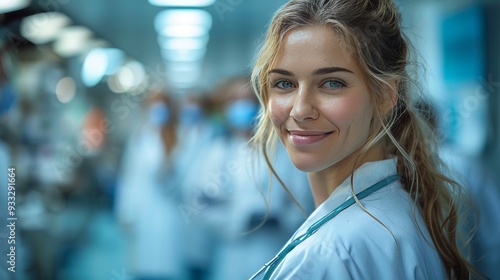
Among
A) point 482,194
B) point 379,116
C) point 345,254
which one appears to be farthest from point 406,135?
point 482,194

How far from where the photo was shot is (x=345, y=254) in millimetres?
1004

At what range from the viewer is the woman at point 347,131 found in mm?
1028

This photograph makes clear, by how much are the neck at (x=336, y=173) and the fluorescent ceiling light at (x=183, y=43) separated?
6.75 feet

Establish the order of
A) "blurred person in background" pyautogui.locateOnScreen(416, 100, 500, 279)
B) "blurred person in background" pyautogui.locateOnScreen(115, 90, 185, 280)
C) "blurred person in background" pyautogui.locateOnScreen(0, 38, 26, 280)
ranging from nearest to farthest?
1. "blurred person in background" pyautogui.locateOnScreen(0, 38, 26, 280)
2. "blurred person in background" pyautogui.locateOnScreen(416, 100, 500, 279)
3. "blurred person in background" pyautogui.locateOnScreen(115, 90, 185, 280)

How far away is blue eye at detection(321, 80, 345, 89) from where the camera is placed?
3.55ft

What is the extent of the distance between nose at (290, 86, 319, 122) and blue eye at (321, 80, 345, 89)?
0.03m

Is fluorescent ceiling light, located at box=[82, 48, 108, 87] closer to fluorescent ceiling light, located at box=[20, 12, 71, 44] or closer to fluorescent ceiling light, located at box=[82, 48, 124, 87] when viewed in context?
fluorescent ceiling light, located at box=[82, 48, 124, 87]

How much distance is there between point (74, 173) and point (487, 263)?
2088 mm

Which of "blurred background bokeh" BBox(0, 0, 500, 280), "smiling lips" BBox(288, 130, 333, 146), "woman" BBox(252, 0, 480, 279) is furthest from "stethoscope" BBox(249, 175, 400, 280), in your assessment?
"blurred background bokeh" BBox(0, 0, 500, 280)

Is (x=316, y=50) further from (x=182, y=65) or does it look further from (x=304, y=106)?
(x=182, y=65)

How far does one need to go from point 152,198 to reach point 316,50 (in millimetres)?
2408

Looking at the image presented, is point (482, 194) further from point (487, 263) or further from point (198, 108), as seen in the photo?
point (198, 108)

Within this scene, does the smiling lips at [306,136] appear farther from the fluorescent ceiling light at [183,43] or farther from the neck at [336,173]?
the fluorescent ceiling light at [183,43]

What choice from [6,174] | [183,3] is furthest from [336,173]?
[183,3]
